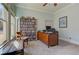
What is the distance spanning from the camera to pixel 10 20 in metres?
2.52

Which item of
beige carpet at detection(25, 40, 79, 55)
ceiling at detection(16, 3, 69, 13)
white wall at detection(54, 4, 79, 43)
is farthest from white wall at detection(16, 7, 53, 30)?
beige carpet at detection(25, 40, 79, 55)

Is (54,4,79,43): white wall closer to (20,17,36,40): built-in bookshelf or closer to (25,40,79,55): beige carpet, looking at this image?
(25,40,79,55): beige carpet

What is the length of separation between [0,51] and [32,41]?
2.24 ft

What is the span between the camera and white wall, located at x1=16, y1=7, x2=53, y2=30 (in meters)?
2.57

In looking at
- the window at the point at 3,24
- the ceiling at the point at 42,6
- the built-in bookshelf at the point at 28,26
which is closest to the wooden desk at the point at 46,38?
the built-in bookshelf at the point at 28,26

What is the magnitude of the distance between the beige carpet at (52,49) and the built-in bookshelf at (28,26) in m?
0.17

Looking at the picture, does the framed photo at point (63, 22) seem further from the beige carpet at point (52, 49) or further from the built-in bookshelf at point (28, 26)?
the built-in bookshelf at point (28, 26)

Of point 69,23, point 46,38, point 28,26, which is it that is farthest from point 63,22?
point 28,26

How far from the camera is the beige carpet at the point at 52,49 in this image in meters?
2.50

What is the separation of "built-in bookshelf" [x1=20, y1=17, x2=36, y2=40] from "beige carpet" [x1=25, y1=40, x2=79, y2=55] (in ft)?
0.56

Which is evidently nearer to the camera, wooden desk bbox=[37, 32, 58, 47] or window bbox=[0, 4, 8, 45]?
window bbox=[0, 4, 8, 45]

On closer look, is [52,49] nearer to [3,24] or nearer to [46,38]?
[46,38]
